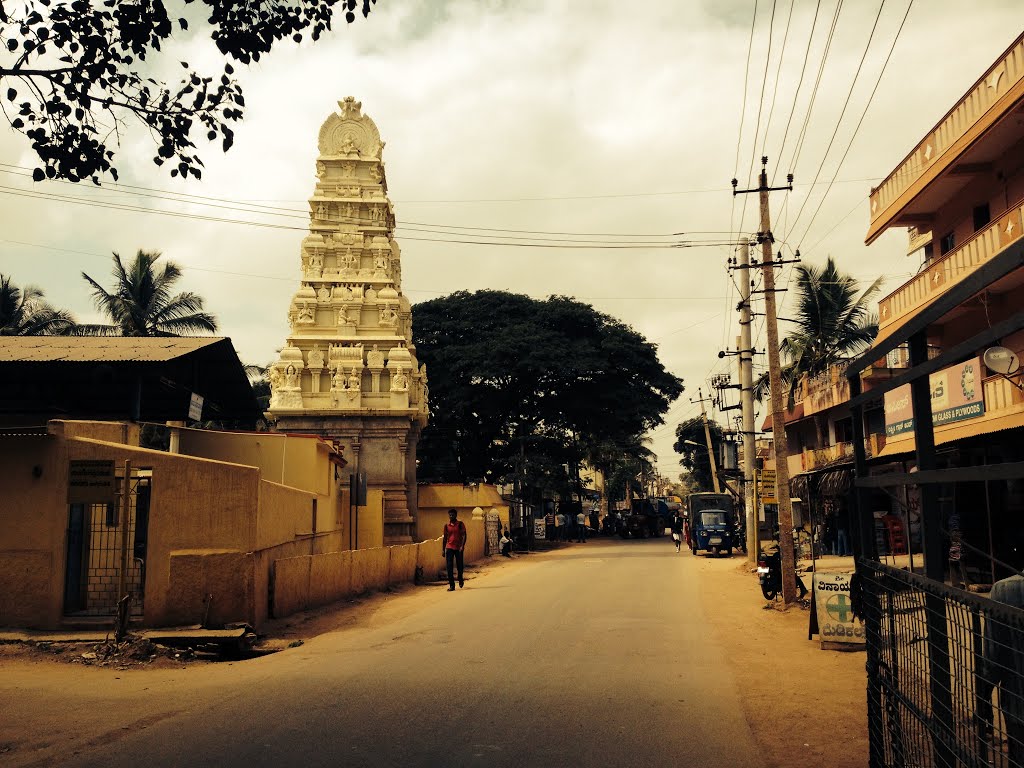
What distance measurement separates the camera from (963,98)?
58.4ft

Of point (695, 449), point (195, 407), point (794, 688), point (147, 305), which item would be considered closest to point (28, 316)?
point (147, 305)

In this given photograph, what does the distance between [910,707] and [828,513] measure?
29.4m

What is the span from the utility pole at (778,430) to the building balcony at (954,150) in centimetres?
419

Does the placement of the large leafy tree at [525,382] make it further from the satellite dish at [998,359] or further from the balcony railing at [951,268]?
the satellite dish at [998,359]

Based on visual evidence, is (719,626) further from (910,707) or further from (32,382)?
(32,382)

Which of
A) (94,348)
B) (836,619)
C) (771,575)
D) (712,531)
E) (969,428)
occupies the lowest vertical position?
(836,619)

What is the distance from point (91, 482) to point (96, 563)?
5.86ft

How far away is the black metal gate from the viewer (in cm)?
1102

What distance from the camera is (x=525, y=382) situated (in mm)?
47625

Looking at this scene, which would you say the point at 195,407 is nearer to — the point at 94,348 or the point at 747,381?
the point at 94,348

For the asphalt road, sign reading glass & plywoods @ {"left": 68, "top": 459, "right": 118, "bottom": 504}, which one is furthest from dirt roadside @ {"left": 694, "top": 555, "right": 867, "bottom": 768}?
sign reading glass & plywoods @ {"left": 68, "top": 459, "right": 118, "bottom": 504}

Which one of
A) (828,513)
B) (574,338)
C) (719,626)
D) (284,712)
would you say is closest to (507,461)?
(574,338)

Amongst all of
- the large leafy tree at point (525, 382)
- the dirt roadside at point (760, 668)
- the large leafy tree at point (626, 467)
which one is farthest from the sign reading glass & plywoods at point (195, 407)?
the large leafy tree at point (626, 467)

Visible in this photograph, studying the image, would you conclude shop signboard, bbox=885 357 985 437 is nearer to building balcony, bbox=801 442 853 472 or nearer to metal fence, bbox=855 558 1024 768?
metal fence, bbox=855 558 1024 768
